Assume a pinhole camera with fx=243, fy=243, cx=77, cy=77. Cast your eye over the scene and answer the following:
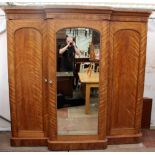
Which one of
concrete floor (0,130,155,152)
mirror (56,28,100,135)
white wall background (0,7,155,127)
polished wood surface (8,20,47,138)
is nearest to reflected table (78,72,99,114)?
mirror (56,28,100,135)

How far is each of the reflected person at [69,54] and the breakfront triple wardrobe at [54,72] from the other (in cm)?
11

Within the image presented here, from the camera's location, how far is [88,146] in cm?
293

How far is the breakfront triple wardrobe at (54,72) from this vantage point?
8.57 ft

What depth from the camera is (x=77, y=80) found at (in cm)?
278

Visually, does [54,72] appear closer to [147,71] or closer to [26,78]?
[26,78]

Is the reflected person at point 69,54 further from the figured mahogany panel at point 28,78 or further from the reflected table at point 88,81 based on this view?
the figured mahogany panel at point 28,78

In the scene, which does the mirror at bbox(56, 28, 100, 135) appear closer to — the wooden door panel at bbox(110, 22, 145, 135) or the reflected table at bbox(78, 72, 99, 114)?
the reflected table at bbox(78, 72, 99, 114)

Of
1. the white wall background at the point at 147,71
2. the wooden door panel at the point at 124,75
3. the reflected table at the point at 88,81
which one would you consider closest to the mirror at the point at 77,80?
the reflected table at the point at 88,81

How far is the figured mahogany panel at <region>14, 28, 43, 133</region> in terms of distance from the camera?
8.85 feet

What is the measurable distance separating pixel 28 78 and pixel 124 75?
3.68 ft

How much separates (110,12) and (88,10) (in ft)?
0.80

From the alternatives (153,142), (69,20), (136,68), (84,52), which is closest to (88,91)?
(84,52)

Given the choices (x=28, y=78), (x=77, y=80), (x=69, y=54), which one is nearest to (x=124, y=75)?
(x=77, y=80)

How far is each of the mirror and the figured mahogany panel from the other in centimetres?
24
